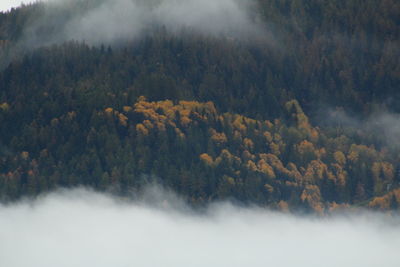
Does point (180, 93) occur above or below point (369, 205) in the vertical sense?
above

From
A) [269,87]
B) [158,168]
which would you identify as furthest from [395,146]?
[158,168]

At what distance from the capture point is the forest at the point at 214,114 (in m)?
154

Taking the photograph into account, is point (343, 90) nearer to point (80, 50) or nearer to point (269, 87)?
point (269, 87)

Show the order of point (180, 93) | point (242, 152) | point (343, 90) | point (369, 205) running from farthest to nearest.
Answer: point (343, 90) → point (180, 93) → point (242, 152) → point (369, 205)

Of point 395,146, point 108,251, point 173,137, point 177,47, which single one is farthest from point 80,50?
point 395,146

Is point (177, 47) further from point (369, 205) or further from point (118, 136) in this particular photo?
point (369, 205)

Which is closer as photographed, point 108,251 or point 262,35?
point 108,251

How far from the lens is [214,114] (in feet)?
559

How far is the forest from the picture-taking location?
154 m

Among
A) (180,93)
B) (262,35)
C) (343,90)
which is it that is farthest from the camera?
(262,35)

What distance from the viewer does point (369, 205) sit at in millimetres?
151750

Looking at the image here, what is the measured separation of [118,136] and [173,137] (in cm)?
929

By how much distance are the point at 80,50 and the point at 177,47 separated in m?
18.7

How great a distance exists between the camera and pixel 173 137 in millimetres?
162750
